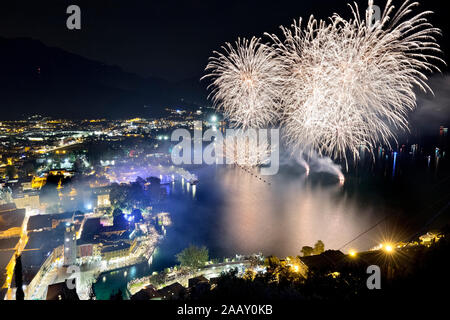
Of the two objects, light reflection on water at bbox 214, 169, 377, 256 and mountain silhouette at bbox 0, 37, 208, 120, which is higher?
mountain silhouette at bbox 0, 37, 208, 120

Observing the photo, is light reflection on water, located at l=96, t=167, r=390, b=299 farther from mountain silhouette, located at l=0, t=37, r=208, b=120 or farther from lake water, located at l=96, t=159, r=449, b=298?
mountain silhouette, located at l=0, t=37, r=208, b=120

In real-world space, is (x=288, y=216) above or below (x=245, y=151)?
below

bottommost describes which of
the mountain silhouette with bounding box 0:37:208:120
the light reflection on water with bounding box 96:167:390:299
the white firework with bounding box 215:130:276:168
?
the light reflection on water with bounding box 96:167:390:299

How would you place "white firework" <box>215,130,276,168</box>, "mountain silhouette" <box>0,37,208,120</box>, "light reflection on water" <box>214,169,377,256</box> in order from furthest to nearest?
"mountain silhouette" <box>0,37,208,120</box>, "white firework" <box>215,130,276,168</box>, "light reflection on water" <box>214,169,377,256</box>

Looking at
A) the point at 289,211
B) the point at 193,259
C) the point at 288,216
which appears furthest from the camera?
the point at 289,211

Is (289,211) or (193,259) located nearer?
(193,259)

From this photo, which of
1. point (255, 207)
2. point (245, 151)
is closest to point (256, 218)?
point (255, 207)

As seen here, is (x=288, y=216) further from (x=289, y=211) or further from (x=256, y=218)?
(x=256, y=218)

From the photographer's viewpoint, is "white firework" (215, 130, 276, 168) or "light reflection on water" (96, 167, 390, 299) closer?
"light reflection on water" (96, 167, 390, 299)

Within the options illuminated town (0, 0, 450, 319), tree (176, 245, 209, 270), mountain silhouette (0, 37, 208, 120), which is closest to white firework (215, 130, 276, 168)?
illuminated town (0, 0, 450, 319)

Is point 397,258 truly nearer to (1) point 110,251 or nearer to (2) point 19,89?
(1) point 110,251

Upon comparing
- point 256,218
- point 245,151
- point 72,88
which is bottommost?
point 256,218
